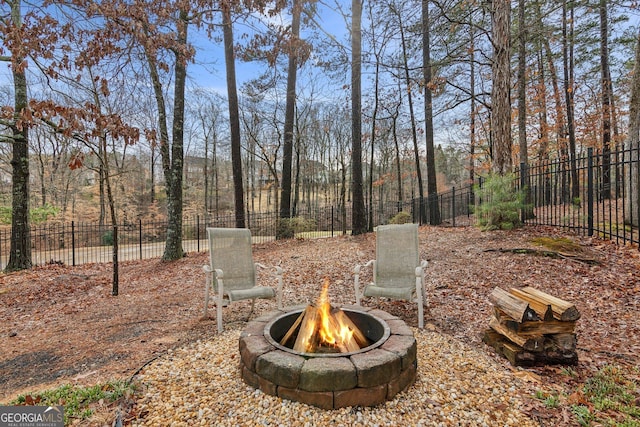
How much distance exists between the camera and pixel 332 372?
1914 millimetres

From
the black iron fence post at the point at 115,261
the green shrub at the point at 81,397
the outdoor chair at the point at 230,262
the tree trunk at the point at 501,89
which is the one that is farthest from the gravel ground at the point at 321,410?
the tree trunk at the point at 501,89

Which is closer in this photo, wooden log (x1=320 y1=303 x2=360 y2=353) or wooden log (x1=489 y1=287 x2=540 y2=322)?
wooden log (x1=320 y1=303 x2=360 y2=353)

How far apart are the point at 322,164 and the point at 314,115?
185 inches

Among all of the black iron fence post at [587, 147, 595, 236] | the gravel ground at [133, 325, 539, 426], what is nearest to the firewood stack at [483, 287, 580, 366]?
the gravel ground at [133, 325, 539, 426]

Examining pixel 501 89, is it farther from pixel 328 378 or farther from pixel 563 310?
pixel 328 378

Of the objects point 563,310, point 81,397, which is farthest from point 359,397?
point 81,397

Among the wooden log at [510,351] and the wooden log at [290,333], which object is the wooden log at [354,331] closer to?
the wooden log at [290,333]

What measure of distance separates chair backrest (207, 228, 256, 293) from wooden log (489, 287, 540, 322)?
2687 millimetres

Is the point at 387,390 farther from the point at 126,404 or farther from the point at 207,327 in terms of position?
the point at 207,327

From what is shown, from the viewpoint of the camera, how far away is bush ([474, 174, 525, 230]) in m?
6.16

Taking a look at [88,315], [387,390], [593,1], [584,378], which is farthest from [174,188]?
[593,1]

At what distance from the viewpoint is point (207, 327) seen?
3377 mm

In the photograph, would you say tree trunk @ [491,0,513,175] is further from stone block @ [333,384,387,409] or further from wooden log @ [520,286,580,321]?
stone block @ [333,384,387,409]

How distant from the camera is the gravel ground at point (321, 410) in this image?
6.07 ft
